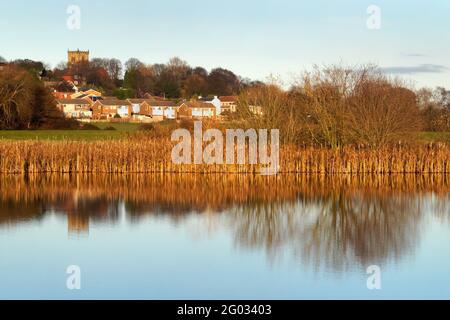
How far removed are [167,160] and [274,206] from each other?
28.2ft

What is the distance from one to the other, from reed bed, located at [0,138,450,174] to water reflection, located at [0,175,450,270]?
1.18 m

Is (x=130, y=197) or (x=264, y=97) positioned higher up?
Answer: (x=264, y=97)

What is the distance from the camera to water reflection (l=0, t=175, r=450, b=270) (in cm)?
1380

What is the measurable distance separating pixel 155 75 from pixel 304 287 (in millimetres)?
104544

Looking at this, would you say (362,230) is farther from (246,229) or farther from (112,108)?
(112,108)

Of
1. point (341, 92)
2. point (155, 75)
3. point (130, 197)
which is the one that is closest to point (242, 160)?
point (341, 92)

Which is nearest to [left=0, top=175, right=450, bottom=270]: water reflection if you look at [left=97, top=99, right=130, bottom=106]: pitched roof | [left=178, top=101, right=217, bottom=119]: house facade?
[left=178, top=101, right=217, bottom=119]: house facade

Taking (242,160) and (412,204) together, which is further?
(242,160)

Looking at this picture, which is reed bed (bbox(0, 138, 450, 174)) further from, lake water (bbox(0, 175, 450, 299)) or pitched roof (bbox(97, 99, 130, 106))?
pitched roof (bbox(97, 99, 130, 106))

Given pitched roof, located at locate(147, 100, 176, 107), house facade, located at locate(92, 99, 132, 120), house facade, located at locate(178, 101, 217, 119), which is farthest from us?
A: pitched roof, located at locate(147, 100, 176, 107)

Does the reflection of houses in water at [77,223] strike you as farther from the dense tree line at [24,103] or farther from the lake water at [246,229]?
the dense tree line at [24,103]

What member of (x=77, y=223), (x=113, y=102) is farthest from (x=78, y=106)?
(x=77, y=223)

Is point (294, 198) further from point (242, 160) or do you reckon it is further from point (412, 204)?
point (242, 160)

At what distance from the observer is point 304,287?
10227mm
